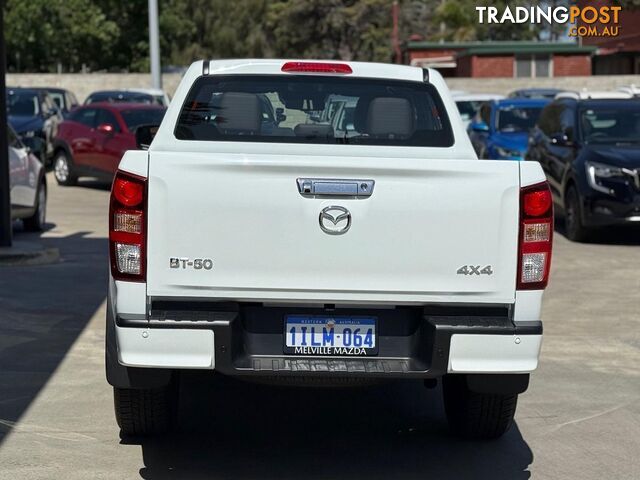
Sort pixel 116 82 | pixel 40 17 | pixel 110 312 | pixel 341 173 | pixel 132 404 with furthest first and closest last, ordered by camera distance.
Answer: pixel 40 17
pixel 116 82
pixel 132 404
pixel 110 312
pixel 341 173

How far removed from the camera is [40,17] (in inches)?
2112

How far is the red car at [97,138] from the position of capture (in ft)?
70.9

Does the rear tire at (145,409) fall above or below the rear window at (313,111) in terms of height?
below

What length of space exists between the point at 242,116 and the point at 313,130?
39 centimetres

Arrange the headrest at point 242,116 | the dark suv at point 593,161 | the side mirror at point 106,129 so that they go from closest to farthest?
the headrest at point 242,116 < the dark suv at point 593,161 < the side mirror at point 106,129

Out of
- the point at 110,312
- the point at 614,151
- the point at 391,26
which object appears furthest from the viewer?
the point at 391,26

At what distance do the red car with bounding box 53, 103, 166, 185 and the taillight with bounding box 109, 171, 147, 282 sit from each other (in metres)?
16.1

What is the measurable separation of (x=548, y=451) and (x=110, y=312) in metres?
2.27

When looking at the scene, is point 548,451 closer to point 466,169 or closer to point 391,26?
point 466,169

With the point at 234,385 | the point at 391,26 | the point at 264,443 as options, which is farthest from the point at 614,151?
the point at 391,26

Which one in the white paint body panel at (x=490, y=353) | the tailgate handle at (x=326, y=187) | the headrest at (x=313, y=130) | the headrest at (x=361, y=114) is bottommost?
the white paint body panel at (x=490, y=353)

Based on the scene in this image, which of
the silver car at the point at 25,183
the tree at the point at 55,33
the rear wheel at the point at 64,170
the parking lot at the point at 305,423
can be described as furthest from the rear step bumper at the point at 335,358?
the tree at the point at 55,33

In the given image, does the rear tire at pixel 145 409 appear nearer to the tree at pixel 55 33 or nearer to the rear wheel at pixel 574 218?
the rear wheel at pixel 574 218

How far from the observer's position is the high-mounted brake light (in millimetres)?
6844
